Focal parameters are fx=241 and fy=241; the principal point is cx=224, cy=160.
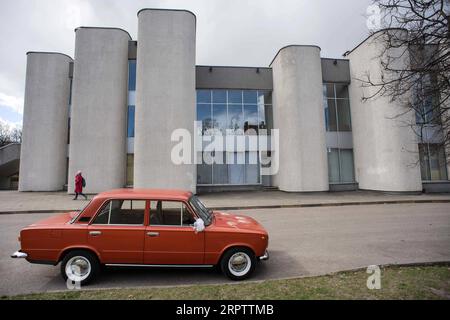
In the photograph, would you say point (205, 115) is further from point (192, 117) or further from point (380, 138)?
point (380, 138)

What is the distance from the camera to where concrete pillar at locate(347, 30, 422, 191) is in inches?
665

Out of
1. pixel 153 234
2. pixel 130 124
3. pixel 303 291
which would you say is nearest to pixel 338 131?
pixel 130 124

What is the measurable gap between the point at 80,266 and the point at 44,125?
→ 70.1 feet

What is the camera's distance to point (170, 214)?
175 inches

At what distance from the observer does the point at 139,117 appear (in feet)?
55.4

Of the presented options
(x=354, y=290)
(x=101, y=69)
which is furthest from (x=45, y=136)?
(x=354, y=290)

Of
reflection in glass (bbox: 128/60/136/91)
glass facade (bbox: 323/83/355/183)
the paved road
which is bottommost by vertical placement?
the paved road

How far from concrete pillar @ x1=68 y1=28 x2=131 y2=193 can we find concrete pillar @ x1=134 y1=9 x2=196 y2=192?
2.98 metres

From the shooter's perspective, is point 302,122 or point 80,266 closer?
point 80,266

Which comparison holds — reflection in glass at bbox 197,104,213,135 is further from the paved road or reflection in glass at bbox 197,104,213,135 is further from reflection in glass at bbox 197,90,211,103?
the paved road

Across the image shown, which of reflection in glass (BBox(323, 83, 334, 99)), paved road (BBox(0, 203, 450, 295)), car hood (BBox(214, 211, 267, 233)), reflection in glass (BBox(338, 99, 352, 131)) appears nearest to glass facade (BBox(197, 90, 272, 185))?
reflection in glass (BBox(323, 83, 334, 99))

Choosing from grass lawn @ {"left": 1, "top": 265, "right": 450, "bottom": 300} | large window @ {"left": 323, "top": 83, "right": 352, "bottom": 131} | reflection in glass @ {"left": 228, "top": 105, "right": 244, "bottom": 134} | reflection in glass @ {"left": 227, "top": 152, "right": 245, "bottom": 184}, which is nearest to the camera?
grass lawn @ {"left": 1, "top": 265, "right": 450, "bottom": 300}

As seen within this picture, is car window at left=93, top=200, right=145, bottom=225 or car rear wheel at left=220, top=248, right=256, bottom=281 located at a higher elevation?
car window at left=93, top=200, right=145, bottom=225

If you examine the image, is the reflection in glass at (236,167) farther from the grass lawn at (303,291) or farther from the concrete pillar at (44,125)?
the grass lawn at (303,291)
